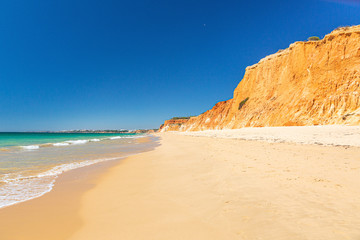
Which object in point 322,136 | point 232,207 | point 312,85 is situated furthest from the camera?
point 312,85

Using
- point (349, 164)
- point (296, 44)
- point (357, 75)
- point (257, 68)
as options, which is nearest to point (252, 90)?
point (257, 68)

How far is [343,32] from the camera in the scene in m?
28.0

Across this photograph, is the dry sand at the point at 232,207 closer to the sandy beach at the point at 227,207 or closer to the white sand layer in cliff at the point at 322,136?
the sandy beach at the point at 227,207

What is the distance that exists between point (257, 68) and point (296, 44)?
35.6 ft

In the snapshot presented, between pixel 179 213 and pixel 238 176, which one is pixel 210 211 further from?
pixel 238 176

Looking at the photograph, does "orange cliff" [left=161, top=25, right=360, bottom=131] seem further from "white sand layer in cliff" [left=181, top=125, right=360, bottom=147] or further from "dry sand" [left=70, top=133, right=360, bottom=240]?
"dry sand" [left=70, top=133, right=360, bottom=240]

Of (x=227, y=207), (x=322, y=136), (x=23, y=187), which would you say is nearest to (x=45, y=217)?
(x=23, y=187)

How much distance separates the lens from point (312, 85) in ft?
92.1

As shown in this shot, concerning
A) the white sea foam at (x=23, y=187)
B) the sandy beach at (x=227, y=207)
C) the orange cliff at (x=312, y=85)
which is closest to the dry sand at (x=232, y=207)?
the sandy beach at (x=227, y=207)

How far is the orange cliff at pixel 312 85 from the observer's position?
22.8 meters

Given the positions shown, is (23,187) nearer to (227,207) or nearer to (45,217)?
(45,217)

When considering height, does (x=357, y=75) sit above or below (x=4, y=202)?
above

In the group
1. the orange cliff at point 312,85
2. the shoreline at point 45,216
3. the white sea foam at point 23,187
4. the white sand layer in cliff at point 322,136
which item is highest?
the orange cliff at point 312,85

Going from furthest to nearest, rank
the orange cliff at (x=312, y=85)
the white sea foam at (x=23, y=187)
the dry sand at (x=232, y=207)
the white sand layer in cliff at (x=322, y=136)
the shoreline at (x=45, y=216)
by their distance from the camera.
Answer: the orange cliff at (x=312, y=85)
the white sand layer in cliff at (x=322, y=136)
the white sea foam at (x=23, y=187)
the shoreline at (x=45, y=216)
the dry sand at (x=232, y=207)
